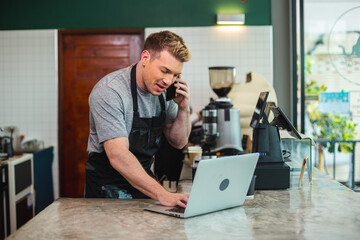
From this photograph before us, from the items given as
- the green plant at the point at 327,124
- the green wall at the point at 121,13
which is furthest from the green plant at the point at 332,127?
the green wall at the point at 121,13

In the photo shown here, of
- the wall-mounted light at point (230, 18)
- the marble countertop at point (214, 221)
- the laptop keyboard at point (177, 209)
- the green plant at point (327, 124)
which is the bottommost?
the marble countertop at point (214, 221)

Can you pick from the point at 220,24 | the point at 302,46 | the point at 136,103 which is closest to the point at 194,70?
the point at 220,24

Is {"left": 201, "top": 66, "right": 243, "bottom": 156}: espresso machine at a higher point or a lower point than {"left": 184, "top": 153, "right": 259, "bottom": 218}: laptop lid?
higher

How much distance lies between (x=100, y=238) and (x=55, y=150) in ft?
11.9

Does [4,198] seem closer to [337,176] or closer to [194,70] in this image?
[194,70]

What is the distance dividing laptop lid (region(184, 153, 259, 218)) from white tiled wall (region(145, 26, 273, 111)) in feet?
9.79

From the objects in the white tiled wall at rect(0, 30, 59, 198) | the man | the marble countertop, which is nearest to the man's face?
the man

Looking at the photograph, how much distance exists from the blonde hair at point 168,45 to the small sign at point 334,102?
101 inches

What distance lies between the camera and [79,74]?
4.80m

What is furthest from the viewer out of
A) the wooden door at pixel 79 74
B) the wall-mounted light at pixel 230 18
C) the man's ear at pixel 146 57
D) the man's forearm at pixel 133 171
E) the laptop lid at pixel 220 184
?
the wooden door at pixel 79 74

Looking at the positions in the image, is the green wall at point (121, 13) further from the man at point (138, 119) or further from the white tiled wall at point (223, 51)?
the man at point (138, 119)

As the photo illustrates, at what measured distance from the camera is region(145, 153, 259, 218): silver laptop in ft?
4.98

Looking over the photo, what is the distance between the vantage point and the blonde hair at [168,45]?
1.94m

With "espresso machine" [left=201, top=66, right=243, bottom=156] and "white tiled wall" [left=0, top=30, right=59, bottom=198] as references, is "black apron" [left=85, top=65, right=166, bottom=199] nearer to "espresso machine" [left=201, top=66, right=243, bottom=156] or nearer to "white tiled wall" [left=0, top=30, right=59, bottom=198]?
"espresso machine" [left=201, top=66, right=243, bottom=156]
